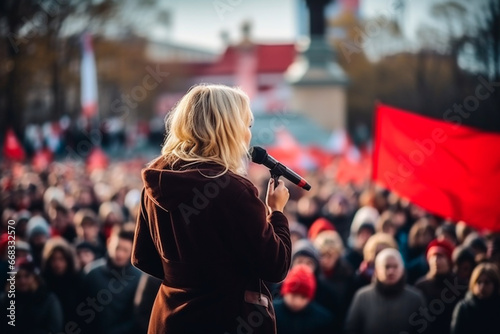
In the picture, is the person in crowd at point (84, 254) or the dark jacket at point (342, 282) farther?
the person in crowd at point (84, 254)

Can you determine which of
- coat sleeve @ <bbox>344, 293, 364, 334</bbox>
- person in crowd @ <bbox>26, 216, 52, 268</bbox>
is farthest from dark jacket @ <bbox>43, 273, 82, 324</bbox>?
coat sleeve @ <bbox>344, 293, 364, 334</bbox>

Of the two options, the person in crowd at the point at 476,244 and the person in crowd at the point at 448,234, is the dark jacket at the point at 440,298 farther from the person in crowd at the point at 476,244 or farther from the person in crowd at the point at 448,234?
the person in crowd at the point at 448,234

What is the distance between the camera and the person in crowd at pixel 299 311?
19.4 ft

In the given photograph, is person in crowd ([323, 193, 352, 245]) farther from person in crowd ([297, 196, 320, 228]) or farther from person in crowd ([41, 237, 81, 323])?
person in crowd ([41, 237, 81, 323])

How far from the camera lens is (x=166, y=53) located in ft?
336

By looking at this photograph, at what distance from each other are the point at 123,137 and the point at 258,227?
125ft

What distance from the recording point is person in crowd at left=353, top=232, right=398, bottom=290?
6867mm

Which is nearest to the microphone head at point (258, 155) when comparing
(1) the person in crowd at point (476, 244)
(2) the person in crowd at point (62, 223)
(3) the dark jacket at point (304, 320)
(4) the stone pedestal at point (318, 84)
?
(3) the dark jacket at point (304, 320)

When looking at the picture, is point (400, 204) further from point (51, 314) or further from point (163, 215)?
point (163, 215)

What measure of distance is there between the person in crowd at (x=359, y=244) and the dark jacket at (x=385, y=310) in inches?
79.1

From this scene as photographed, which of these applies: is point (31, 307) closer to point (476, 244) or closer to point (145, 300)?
point (145, 300)

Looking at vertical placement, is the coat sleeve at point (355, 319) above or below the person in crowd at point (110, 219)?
above

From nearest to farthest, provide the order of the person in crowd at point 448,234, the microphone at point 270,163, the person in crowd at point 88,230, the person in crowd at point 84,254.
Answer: the microphone at point 270,163 < the person in crowd at point 84,254 < the person in crowd at point 448,234 < the person in crowd at point 88,230

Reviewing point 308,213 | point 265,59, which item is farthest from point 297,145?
point 265,59
